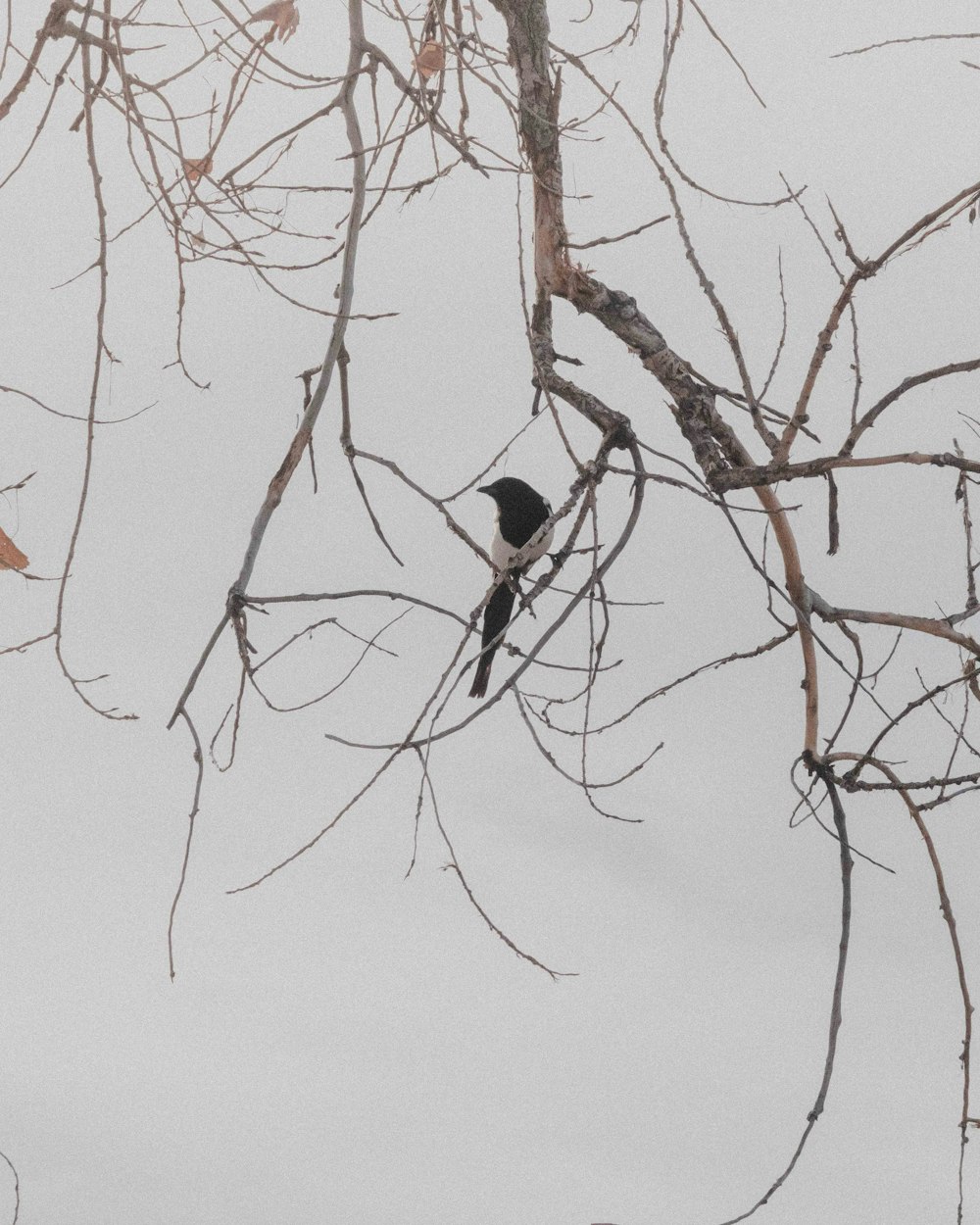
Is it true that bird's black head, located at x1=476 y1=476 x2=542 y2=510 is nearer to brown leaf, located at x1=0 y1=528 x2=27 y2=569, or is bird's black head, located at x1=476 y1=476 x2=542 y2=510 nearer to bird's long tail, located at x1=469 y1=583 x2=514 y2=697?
bird's long tail, located at x1=469 y1=583 x2=514 y2=697

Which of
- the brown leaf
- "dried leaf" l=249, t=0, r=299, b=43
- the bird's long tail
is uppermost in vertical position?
"dried leaf" l=249, t=0, r=299, b=43

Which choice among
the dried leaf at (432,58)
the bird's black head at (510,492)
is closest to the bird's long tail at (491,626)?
the bird's black head at (510,492)

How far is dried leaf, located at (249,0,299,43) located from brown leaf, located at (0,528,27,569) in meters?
0.81

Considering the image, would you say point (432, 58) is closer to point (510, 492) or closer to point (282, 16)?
point (282, 16)

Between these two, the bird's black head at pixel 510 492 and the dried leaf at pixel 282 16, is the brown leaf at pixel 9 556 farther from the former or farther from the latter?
the bird's black head at pixel 510 492

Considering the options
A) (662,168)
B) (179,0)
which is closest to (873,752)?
(662,168)

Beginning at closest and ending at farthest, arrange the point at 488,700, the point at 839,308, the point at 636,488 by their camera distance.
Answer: the point at 488,700
the point at 636,488
the point at 839,308

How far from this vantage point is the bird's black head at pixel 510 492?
2920mm

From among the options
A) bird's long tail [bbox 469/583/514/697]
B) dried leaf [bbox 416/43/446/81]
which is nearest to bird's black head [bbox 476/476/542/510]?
bird's long tail [bbox 469/583/514/697]

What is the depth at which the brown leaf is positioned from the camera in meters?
1.67

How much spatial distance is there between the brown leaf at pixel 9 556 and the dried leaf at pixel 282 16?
81 centimetres

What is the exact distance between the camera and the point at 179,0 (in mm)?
1688

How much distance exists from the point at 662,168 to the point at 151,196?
66cm

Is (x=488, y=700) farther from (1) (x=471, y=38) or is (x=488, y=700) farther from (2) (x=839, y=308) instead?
(1) (x=471, y=38)
